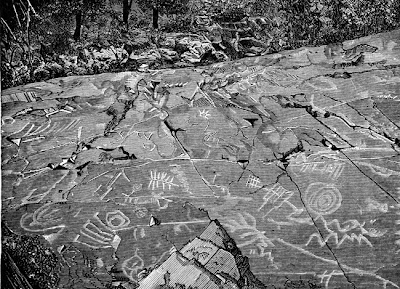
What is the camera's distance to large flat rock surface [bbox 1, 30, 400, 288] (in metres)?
4.68

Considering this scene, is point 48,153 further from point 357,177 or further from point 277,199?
point 357,177

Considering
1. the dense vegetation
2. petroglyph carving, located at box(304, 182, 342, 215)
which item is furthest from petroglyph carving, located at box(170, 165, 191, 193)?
the dense vegetation

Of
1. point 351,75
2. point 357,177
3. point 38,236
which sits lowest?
point 38,236

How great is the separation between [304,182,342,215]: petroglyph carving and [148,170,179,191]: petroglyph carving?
1.23m

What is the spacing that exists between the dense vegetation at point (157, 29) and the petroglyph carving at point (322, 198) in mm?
2042

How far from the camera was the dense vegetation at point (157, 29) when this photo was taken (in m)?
6.18

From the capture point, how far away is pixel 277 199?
4.98 metres

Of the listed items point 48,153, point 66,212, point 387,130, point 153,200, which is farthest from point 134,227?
point 387,130

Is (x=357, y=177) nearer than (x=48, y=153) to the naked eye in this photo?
Yes

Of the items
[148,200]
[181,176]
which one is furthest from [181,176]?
[148,200]

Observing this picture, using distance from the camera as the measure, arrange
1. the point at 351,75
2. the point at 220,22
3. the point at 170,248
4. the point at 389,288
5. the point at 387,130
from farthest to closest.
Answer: the point at 220,22
the point at 351,75
the point at 387,130
the point at 170,248
the point at 389,288

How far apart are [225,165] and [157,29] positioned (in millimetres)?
1977

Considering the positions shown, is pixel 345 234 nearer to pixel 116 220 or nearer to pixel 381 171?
pixel 381 171

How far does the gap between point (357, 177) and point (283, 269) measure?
1.12 m
